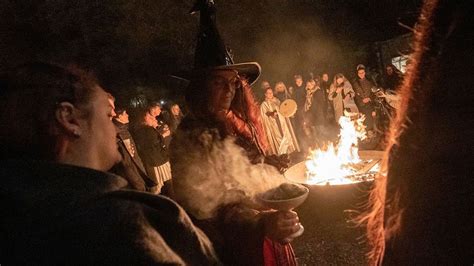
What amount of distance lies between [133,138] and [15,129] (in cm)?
772

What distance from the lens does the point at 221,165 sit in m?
2.72

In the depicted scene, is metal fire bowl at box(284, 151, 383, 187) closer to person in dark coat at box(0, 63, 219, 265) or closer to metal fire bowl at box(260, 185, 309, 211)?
metal fire bowl at box(260, 185, 309, 211)

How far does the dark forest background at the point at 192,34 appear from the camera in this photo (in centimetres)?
1938

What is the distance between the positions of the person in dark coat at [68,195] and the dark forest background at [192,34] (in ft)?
61.5

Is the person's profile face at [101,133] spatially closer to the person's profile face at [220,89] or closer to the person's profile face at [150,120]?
the person's profile face at [220,89]

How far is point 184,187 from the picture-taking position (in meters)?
2.73

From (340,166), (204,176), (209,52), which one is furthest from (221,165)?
(340,166)

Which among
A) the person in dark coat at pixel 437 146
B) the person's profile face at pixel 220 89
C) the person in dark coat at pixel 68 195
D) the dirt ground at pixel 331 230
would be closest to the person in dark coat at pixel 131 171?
the person's profile face at pixel 220 89

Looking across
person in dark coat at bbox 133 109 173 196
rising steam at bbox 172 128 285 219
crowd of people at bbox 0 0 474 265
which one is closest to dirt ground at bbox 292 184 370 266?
rising steam at bbox 172 128 285 219

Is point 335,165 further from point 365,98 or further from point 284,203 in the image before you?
point 365,98

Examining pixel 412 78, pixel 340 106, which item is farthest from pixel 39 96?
pixel 340 106

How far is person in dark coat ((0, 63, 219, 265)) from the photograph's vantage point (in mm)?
1136

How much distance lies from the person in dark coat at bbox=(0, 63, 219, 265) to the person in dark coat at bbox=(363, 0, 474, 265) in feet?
2.56

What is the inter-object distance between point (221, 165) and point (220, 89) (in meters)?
0.69
